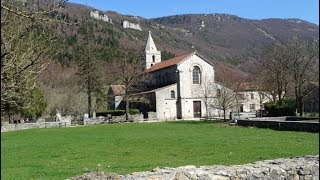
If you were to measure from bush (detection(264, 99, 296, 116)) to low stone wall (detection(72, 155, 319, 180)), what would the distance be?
3701 cm

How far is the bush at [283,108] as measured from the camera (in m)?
46.4

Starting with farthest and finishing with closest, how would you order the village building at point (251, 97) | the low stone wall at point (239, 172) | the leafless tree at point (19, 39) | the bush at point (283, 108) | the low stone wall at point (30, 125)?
the village building at point (251, 97)
the low stone wall at point (30, 125)
the bush at point (283, 108)
the low stone wall at point (239, 172)
the leafless tree at point (19, 39)

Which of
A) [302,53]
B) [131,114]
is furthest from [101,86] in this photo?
[302,53]

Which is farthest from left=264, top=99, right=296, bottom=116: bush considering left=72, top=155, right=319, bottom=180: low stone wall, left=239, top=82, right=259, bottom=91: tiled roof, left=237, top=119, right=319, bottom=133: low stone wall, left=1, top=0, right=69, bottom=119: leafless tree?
left=1, top=0, right=69, bottom=119: leafless tree

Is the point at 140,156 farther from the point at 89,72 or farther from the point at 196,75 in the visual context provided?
the point at 196,75

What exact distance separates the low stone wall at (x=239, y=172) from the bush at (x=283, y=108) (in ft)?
121

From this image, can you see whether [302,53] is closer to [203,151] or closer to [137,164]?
[203,151]

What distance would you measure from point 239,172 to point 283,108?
129 feet

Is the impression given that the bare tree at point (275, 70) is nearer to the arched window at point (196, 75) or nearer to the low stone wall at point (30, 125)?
the arched window at point (196, 75)

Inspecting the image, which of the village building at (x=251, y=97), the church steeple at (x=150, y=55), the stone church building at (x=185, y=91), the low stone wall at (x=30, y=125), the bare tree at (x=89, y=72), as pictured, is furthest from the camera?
the church steeple at (x=150, y=55)

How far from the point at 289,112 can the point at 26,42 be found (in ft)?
135

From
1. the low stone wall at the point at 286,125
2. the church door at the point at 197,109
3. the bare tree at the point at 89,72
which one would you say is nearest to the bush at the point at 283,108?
the low stone wall at the point at 286,125

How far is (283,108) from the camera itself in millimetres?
47125

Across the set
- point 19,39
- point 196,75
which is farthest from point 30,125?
point 19,39
